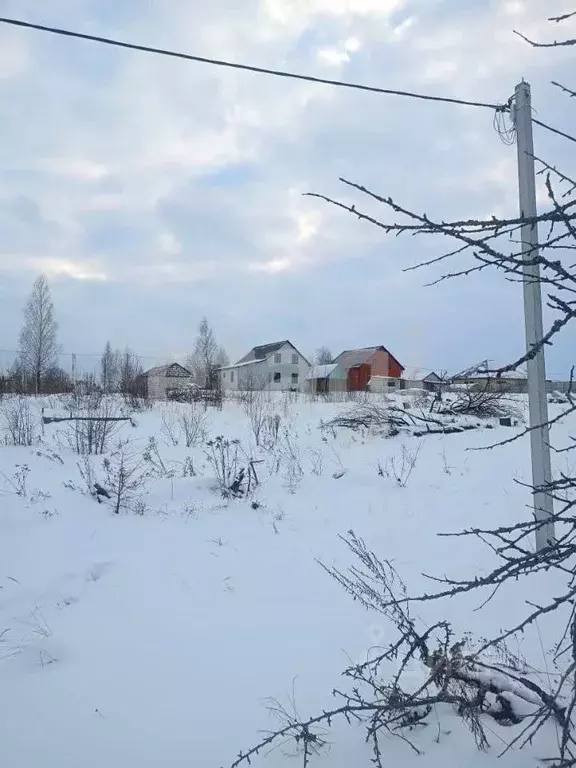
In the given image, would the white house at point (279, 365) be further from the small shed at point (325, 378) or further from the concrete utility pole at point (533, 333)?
the concrete utility pole at point (533, 333)

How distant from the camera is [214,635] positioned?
372 cm

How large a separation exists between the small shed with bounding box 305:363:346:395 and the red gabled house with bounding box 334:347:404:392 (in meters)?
0.81

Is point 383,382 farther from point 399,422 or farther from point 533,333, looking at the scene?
point 533,333

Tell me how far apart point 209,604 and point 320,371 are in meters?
42.8

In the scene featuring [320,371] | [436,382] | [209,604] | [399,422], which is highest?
[320,371]

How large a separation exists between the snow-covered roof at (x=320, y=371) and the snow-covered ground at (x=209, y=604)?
120 ft

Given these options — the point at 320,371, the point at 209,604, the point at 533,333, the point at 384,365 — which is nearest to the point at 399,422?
the point at 533,333

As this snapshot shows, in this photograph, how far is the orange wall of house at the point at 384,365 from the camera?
156 ft

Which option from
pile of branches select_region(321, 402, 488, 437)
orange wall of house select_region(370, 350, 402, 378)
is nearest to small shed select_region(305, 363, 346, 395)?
orange wall of house select_region(370, 350, 402, 378)

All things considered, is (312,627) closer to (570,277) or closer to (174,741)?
(174,741)

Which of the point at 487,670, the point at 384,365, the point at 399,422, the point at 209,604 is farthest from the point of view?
the point at 384,365

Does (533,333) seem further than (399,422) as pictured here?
No

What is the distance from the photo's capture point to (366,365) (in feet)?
154

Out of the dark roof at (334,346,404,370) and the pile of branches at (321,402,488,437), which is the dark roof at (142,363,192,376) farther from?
the pile of branches at (321,402,488,437)
